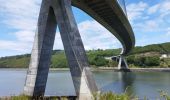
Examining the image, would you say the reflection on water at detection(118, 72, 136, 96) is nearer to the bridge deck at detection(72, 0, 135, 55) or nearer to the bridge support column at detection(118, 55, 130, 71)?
the bridge deck at detection(72, 0, 135, 55)

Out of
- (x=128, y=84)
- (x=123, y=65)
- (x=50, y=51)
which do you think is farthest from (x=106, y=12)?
(x=123, y=65)

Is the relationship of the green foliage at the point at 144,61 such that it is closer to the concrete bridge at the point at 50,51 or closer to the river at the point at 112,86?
the river at the point at 112,86

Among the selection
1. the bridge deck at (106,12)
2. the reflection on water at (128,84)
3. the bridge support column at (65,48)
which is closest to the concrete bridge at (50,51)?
the bridge support column at (65,48)

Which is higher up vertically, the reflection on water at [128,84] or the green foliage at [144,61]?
the green foliage at [144,61]

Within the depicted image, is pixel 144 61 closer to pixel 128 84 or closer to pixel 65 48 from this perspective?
pixel 128 84

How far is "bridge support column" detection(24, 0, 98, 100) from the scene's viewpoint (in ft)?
66.4

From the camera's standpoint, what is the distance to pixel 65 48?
2119 centimetres

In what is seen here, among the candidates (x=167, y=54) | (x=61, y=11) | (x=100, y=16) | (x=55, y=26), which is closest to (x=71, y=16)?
(x=61, y=11)

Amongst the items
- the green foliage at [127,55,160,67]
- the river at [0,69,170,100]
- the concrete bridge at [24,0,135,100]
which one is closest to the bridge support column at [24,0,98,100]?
the concrete bridge at [24,0,135,100]

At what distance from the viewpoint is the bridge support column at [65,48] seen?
2025 centimetres

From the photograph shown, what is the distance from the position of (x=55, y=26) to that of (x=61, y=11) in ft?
7.01

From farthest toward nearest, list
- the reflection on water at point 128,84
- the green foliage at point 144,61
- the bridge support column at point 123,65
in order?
1. the green foliage at point 144,61
2. the bridge support column at point 123,65
3. the reflection on water at point 128,84

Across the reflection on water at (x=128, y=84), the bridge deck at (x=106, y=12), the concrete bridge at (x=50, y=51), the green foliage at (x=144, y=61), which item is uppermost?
the bridge deck at (x=106, y=12)

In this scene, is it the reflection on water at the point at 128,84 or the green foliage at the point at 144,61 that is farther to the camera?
the green foliage at the point at 144,61
